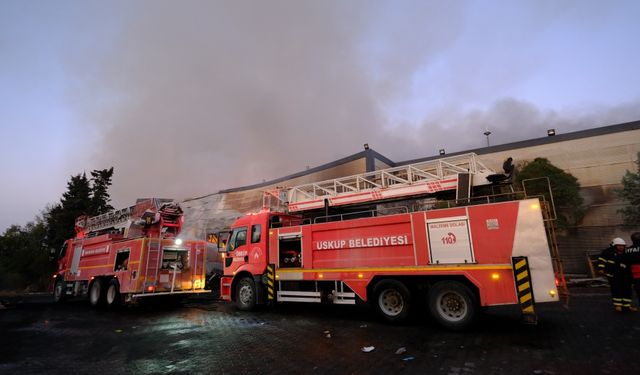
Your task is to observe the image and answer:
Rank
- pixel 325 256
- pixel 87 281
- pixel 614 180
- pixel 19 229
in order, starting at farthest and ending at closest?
pixel 19 229 → pixel 614 180 → pixel 87 281 → pixel 325 256

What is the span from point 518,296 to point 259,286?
7.44m

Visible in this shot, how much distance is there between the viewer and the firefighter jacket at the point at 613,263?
8000 mm

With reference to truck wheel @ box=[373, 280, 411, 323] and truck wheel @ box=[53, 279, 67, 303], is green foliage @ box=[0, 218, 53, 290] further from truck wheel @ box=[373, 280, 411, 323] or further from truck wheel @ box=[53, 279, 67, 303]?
truck wheel @ box=[373, 280, 411, 323]

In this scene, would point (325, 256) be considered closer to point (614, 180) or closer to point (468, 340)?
point (468, 340)

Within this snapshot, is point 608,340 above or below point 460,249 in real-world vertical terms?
below

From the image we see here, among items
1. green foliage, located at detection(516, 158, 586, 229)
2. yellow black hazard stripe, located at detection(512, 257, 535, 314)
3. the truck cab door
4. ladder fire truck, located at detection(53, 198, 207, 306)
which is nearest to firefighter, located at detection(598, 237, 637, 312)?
yellow black hazard stripe, located at detection(512, 257, 535, 314)

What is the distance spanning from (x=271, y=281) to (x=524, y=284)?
7.02 meters

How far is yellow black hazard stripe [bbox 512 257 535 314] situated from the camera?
6531 mm

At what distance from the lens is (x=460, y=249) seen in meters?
7.37

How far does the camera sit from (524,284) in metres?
6.57

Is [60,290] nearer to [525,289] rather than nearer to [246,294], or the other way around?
[246,294]

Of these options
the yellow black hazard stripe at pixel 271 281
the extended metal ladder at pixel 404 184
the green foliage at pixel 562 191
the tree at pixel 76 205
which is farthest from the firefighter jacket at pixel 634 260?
the tree at pixel 76 205

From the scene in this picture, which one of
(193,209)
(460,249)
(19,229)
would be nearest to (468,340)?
(460,249)

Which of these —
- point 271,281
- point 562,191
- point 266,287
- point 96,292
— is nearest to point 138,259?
point 96,292
